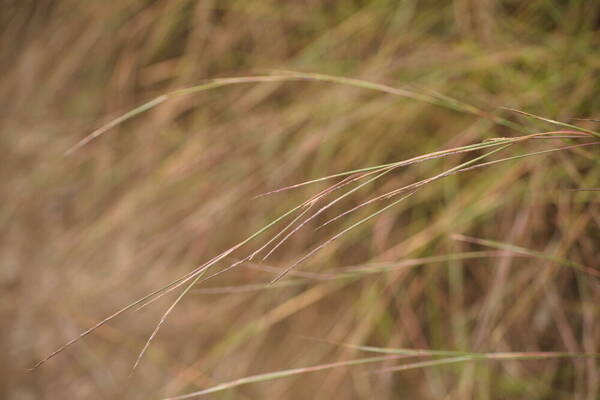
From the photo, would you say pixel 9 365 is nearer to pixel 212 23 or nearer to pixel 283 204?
pixel 283 204

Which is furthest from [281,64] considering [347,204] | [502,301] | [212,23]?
[502,301]

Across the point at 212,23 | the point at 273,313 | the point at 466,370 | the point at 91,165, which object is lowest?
the point at 466,370

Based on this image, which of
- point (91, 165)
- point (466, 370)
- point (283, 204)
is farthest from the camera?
point (91, 165)

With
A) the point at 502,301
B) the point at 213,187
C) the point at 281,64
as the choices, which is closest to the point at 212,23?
the point at 281,64

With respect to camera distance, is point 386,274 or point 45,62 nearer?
point 386,274

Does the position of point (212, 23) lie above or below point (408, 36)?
above

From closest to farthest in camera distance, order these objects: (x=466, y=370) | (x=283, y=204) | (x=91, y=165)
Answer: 1. (x=466, y=370)
2. (x=283, y=204)
3. (x=91, y=165)
